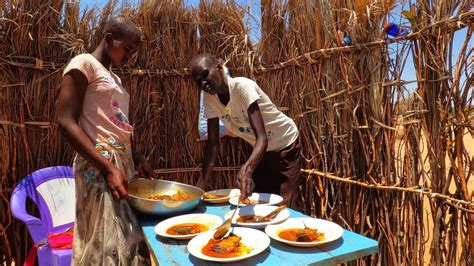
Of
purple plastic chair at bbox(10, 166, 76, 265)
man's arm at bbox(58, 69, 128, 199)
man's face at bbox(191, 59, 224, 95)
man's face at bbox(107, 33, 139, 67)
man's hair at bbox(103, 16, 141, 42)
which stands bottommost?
purple plastic chair at bbox(10, 166, 76, 265)

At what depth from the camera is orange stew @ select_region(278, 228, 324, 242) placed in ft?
4.56

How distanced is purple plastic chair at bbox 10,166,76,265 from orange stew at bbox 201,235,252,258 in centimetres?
159

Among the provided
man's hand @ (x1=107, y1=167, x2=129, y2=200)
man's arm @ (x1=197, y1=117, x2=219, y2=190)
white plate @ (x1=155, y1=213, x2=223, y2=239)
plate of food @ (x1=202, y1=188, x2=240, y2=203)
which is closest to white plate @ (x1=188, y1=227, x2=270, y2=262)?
white plate @ (x1=155, y1=213, x2=223, y2=239)

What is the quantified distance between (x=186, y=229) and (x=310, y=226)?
22.8 inches

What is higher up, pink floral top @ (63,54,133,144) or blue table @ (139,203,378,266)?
pink floral top @ (63,54,133,144)

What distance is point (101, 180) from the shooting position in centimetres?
165

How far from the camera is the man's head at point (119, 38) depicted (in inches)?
69.7

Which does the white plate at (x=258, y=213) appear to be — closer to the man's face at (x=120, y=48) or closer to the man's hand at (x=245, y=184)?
the man's hand at (x=245, y=184)

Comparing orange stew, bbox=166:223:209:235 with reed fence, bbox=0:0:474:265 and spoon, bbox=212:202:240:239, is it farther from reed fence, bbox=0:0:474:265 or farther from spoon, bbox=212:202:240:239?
reed fence, bbox=0:0:474:265

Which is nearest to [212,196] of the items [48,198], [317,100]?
[317,100]

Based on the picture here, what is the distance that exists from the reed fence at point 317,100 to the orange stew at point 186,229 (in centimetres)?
140

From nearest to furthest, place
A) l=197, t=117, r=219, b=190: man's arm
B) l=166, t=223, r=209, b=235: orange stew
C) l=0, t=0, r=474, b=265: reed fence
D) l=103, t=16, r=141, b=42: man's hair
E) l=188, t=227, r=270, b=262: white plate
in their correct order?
l=188, t=227, r=270, b=262: white plate, l=166, t=223, r=209, b=235: orange stew, l=103, t=16, r=141, b=42: man's hair, l=0, t=0, r=474, b=265: reed fence, l=197, t=117, r=219, b=190: man's arm

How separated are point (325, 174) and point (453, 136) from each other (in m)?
1.10

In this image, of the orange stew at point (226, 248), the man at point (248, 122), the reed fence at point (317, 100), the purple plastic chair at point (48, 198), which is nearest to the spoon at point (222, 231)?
the orange stew at point (226, 248)
